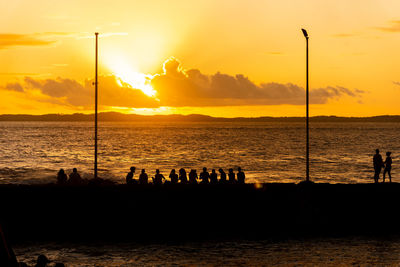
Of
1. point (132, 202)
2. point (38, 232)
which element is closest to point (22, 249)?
point (38, 232)

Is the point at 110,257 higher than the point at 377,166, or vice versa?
the point at 377,166

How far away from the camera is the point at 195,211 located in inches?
1010

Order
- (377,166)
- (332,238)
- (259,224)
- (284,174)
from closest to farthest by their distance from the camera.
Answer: (332,238) < (259,224) < (377,166) < (284,174)

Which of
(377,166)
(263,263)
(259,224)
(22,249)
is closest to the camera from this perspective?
(263,263)

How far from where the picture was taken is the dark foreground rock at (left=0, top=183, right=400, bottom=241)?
81.7 feet

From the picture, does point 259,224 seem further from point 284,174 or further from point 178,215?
point 284,174

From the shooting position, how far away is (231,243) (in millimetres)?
22922

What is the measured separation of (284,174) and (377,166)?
95.6ft

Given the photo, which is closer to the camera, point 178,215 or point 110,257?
point 110,257

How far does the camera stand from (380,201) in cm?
2648

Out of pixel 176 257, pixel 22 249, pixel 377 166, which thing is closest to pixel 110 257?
pixel 176 257

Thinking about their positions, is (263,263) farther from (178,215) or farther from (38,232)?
(38,232)

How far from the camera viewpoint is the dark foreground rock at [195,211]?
24.9 metres

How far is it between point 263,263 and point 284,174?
40.4 meters
